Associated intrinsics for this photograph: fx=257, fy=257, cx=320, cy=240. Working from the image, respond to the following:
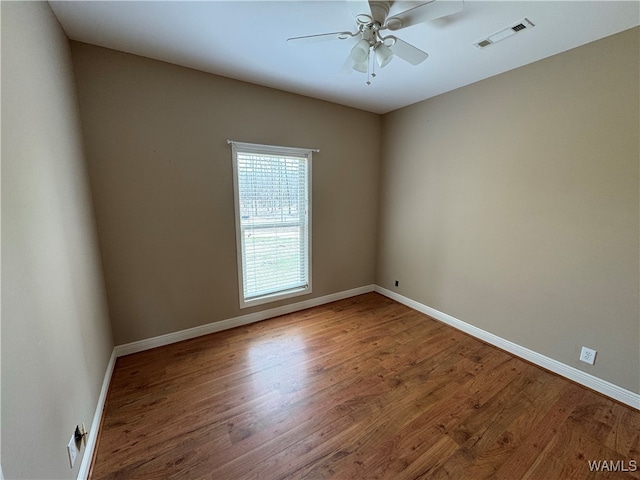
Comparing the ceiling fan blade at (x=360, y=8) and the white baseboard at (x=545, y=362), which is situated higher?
the ceiling fan blade at (x=360, y=8)

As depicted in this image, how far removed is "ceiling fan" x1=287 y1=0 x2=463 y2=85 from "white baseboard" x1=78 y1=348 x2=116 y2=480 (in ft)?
8.36

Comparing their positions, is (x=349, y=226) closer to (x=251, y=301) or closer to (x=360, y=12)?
(x=251, y=301)

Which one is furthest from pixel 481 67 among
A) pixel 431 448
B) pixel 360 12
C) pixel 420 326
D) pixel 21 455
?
pixel 21 455

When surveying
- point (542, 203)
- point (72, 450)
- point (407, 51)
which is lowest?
point (72, 450)

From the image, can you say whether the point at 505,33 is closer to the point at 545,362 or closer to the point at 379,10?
the point at 379,10

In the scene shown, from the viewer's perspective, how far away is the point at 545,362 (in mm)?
2230

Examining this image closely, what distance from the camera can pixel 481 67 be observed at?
2238 mm

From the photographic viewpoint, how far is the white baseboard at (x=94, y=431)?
1.33 meters

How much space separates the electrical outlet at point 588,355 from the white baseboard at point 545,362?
11 cm

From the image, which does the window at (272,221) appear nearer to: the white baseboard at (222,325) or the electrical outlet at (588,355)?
the white baseboard at (222,325)

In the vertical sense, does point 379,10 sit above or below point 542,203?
above

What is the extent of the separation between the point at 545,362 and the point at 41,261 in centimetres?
351

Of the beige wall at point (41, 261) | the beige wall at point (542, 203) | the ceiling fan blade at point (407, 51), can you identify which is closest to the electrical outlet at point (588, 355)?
the beige wall at point (542, 203)

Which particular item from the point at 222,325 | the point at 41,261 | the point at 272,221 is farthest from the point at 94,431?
the point at 272,221
